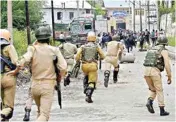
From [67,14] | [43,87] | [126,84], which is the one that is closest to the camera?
[43,87]

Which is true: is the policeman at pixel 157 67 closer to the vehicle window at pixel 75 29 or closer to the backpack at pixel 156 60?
the backpack at pixel 156 60

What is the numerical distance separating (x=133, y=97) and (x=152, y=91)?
361 cm

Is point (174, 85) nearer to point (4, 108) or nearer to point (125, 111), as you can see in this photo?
point (125, 111)

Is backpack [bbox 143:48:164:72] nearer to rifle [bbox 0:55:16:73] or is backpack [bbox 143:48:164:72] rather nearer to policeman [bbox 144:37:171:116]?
policeman [bbox 144:37:171:116]

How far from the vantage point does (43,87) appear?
9.77 metres

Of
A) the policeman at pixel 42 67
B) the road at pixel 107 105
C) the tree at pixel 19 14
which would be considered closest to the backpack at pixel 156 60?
the road at pixel 107 105

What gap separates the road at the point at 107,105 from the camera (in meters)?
13.1

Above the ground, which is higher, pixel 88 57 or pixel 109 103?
pixel 88 57

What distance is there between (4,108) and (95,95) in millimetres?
7287

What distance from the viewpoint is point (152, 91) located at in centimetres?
1347

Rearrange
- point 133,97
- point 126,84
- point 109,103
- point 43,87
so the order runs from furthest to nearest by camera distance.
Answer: point 126,84 < point 133,97 < point 109,103 < point 43,87

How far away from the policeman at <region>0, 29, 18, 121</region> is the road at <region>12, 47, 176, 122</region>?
2.25 m

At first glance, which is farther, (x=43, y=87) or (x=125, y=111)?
(x=125, y=111)

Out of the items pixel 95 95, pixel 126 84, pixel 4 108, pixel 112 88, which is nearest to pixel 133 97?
pixel 95 95
